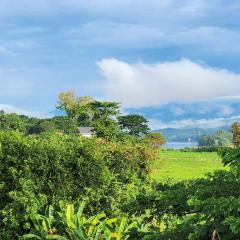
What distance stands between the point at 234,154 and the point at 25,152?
351 inches

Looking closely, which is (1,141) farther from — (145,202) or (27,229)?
(145,202)

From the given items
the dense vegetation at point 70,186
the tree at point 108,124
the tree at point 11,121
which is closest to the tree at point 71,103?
the tree at point 11,121

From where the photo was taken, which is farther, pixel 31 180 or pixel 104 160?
pixel 104 160

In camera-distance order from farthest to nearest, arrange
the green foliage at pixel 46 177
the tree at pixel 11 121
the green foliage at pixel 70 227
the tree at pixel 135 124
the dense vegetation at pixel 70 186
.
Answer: the tree at pixel 11 121
the tree at pixel 135 124
the green foliage at pixel 46 177
the dense vegetation at pixel 70 186
the green foliage at pixel 70 227

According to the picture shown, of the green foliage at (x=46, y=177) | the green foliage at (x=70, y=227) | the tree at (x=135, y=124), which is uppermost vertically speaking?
the tree at (x=135, y=124)

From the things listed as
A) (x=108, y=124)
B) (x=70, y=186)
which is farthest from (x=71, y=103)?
(x=70, y=186)

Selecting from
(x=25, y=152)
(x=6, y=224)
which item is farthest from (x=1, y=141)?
(x=6, y=224)

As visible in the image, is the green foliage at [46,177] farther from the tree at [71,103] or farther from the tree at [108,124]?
the tree at [71,103]

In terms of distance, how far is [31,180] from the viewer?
1405 cm

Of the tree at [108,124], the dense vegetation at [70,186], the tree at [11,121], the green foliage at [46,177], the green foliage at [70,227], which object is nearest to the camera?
the green foliage at [70,227]

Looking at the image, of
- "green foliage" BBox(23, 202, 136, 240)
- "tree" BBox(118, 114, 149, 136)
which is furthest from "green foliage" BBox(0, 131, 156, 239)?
"tree" BBox(118, 114, 149, 136)

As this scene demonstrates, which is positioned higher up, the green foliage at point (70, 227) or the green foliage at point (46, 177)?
the green foliage at point (46, 177)

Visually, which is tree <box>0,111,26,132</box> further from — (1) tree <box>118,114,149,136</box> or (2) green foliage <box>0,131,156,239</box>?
(2) green foliage <box>0,131,156,239</box>

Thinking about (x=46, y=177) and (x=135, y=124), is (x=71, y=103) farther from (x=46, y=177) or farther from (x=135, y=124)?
(x=46, y=177)
